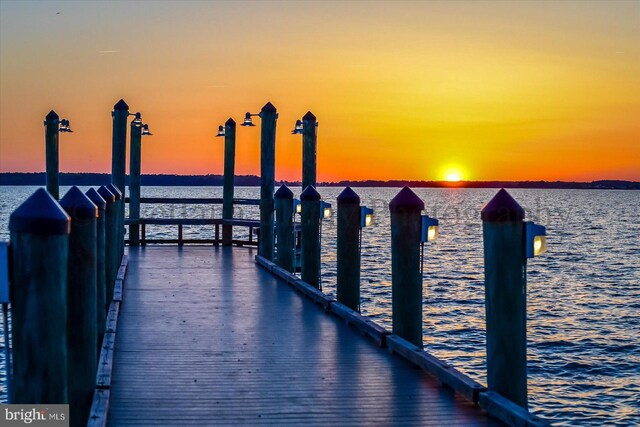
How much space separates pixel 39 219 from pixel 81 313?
1.64 metres

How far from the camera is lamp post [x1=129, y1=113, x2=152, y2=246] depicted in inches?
887

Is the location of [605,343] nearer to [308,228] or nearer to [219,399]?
[308,228]

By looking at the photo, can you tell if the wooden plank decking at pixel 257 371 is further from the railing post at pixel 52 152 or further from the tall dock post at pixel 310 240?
the railing post at pixel 52 152

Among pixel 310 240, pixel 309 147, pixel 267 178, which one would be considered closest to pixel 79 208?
pixel 310 240

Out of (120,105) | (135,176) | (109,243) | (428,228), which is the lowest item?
(109,243)

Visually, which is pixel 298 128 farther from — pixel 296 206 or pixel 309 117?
pixel 296 206

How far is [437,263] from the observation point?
43.7 m

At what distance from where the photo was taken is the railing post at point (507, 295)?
265 inches

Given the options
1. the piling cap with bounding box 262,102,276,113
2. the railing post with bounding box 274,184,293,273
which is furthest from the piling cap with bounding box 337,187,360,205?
the piling cap with bounding box 262,102,276,113

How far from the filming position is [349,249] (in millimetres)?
11406

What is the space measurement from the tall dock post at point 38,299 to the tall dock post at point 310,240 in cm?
866

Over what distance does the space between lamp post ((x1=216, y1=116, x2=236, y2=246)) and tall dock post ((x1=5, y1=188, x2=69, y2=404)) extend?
57.9 ft

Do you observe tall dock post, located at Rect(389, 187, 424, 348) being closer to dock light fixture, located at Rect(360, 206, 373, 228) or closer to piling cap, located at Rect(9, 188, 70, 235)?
dock light fixture, located at Rect(360, 206, 373, 228)

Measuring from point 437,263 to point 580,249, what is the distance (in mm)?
15790
